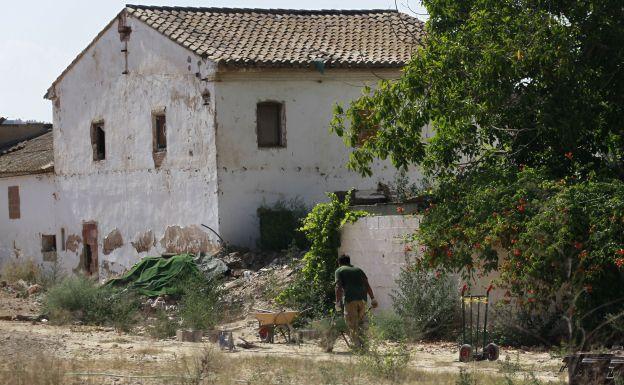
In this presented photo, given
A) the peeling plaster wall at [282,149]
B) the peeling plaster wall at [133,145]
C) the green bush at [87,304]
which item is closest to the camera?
the green bush at [87,304]

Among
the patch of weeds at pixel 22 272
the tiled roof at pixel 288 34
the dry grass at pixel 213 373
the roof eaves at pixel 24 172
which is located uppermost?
the tiled roof at pixel 288 34

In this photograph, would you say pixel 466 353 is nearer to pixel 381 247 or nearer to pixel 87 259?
pixel 381 247

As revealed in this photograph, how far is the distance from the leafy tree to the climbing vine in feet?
5.15

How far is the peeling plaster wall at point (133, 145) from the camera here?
2827 centimetres

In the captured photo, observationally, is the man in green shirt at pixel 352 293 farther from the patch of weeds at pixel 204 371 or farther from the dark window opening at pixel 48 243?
the dark window opening at pixel 48 243

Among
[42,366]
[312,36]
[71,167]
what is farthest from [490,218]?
[71,167]

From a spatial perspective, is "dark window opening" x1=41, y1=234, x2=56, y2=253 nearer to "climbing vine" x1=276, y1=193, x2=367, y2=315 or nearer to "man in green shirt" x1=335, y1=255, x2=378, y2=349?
"climbing vine" x1=276, y1=193, x2=367, y2=315

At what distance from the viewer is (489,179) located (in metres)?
18.1

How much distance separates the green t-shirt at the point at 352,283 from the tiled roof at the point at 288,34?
435 inches

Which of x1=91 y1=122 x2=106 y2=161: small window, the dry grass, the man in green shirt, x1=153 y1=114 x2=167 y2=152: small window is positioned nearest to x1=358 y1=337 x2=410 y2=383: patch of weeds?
the dry grass

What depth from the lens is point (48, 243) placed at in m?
35.5

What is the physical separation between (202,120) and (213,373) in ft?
50.1

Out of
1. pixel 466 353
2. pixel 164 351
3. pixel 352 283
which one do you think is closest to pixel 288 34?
pixel 352 283

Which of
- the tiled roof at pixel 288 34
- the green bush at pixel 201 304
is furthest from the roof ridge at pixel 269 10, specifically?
the green bush at pixel 201 304
